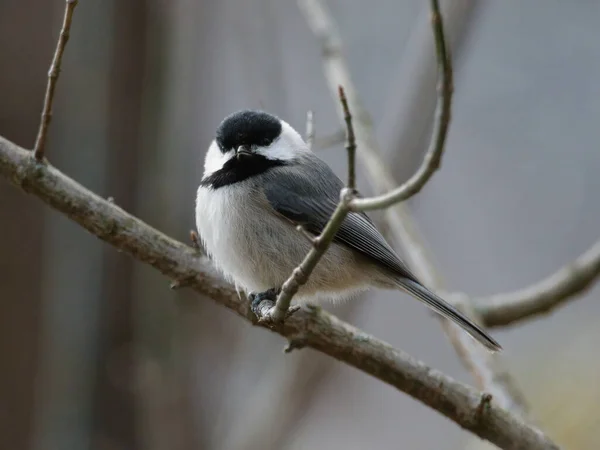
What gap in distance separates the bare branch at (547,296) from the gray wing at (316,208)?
542 mm

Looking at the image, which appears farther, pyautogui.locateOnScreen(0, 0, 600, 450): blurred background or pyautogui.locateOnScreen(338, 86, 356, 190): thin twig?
pyautogui.locateOnScreen(0, 0, 600, 450): blurred background

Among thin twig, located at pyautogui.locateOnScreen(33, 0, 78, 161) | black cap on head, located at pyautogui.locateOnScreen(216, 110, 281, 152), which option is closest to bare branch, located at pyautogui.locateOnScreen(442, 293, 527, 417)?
black cap on head, located at pyautogui.locateOnScreen(216, 110, 281, 152)

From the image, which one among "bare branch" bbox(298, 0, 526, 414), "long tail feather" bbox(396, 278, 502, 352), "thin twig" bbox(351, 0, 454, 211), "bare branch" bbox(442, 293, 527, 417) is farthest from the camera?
"bare branch" bbox(298, 0, 526, 414)

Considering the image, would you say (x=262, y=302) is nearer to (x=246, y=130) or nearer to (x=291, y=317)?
(x=291, y=317)

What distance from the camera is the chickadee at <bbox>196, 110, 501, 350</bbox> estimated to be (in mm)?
2355

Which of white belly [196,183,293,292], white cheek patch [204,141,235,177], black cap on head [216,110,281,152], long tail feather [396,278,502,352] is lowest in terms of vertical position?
white belly [196,183,293,292]

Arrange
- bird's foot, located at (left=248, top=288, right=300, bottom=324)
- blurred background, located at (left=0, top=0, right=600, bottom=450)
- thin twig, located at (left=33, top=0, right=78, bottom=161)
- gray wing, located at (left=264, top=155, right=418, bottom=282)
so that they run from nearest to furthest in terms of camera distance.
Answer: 1. thin twig, located at (left=33, top=0, right=78, bottom=161)
2. bird's foot, located at (left=248, top=288, right=300, bottom=324)
3. gray wing, located at (left=264, top=155, right=418, bottom=282)
4. blurred background, located at (left=0, top=0, right=600, bottom=450)

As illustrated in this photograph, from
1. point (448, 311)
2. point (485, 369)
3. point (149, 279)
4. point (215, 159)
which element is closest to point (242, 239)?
point (215, 159)

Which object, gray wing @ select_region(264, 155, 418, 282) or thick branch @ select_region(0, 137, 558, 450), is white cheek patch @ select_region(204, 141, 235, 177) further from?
thick branch @ select_region(0, 137, 558, 450)

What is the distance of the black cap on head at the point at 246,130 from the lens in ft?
8.30

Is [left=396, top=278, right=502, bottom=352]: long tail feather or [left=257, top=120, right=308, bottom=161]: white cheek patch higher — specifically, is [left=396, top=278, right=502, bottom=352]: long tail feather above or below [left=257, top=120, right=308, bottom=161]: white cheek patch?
below

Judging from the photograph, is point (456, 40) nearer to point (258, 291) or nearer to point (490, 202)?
point (258, 291)

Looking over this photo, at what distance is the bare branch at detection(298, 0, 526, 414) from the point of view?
2635 millimetres

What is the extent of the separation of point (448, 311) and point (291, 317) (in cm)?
49
